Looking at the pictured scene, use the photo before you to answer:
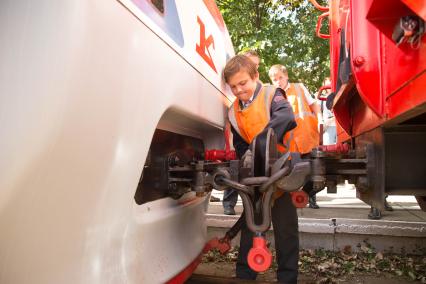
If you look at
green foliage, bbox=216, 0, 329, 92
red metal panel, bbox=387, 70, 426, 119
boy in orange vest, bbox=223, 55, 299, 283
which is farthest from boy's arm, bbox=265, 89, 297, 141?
green foliage, bbox=216, 0, 329, 92

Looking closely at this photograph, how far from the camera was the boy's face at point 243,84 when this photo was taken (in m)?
2.26

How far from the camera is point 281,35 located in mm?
8852

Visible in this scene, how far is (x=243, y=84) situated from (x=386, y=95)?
798 millimetres

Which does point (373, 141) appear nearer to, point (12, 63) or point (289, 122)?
point (289, 122)

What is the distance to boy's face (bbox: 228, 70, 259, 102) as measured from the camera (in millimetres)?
2262

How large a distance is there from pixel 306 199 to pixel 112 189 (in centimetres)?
151

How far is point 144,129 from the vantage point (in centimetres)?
134

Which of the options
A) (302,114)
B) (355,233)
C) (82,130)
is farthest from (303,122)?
(82,130)

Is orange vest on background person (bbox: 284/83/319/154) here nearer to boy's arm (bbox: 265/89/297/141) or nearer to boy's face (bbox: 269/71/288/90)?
boy's face (bbox: 269/71/288/90)

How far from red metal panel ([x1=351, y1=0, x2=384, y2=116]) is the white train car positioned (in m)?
0.89

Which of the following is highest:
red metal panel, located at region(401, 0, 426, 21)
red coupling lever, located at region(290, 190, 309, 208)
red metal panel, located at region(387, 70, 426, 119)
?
red metal panel, located at region(401, 0, 426, 21)

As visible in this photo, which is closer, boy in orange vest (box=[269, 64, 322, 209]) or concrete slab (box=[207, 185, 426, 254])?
concrete slab (box=[207, 185, 426, 254])

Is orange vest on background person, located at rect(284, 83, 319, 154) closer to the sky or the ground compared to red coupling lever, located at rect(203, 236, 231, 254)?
closer to the sky

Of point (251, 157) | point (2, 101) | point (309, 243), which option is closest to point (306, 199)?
point (251, 157)
